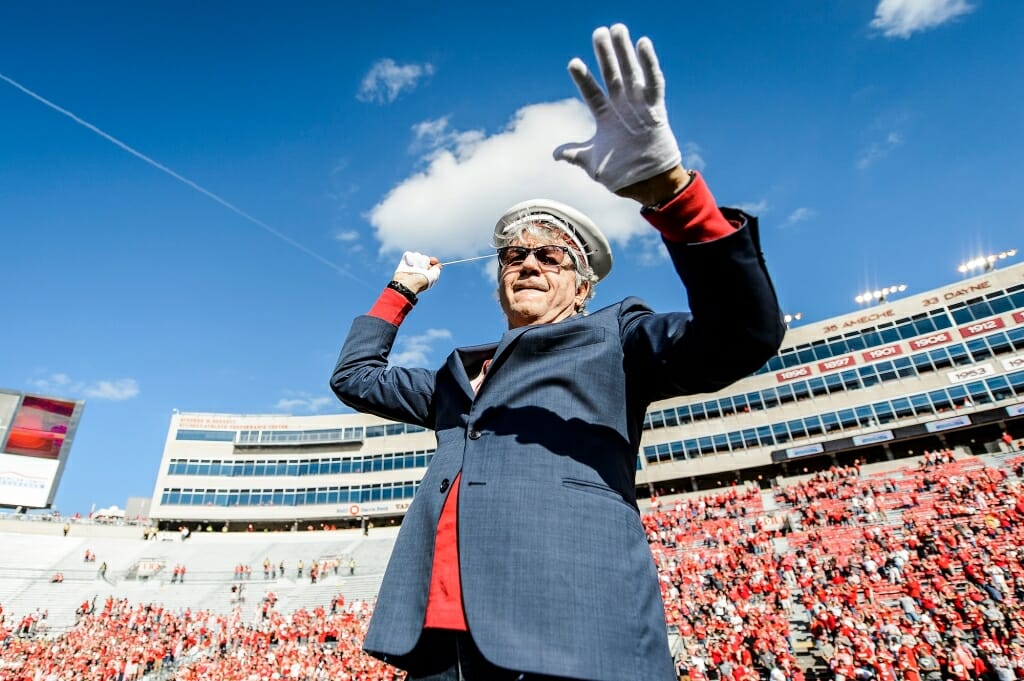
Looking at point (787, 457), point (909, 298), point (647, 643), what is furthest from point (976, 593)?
point (909, 298)

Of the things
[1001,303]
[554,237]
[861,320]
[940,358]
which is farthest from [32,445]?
[1001,303]

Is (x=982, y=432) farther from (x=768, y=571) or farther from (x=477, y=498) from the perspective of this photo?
(x=477, y=498)

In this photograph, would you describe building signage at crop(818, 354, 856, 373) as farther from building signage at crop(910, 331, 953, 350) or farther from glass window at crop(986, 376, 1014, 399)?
glass window at crop(986, 376, 1014, 399)

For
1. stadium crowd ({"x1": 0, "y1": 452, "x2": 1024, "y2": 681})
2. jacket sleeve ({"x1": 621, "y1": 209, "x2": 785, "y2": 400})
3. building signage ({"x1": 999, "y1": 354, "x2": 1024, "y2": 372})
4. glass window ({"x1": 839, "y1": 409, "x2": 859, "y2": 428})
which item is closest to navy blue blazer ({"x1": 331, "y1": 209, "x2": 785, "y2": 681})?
jacket sleeve ({"x1": 621, "y1": 209, "x2": 785, "y2": 400})

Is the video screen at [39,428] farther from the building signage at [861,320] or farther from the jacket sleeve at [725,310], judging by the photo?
the building signage at [861,320]

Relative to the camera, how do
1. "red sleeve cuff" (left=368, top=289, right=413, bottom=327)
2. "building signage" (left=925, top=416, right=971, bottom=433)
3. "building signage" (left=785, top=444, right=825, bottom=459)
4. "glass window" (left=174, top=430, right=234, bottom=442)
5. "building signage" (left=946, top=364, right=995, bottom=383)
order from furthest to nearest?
"glass window" (left=174, top=430, right=234, bottom=442) → "building signage" (left=785, top=444, right=825, bottom=459) → "building signage" (left=946, top=364, right=995, bottom=383) → "building signage" (left=925, top=416, right=971, bottom=433) → "red sleeve cuff" (left=368, top=289, right=413, bottom=327)

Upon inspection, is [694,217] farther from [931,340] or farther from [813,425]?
[931,340]

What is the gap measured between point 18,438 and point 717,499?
43288mm

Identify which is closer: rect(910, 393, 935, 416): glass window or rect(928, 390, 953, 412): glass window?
rect(928, 390, 953, 412): glass window

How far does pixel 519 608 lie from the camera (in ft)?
4.20

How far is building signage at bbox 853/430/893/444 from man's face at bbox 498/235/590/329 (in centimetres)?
3583

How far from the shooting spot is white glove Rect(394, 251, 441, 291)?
108 inches

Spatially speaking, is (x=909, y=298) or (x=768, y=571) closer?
(x=768, y=571)

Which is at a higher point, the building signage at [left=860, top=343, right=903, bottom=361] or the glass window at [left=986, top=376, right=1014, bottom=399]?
the building signage at [left=860, top=343, right=903, bottom=361]
